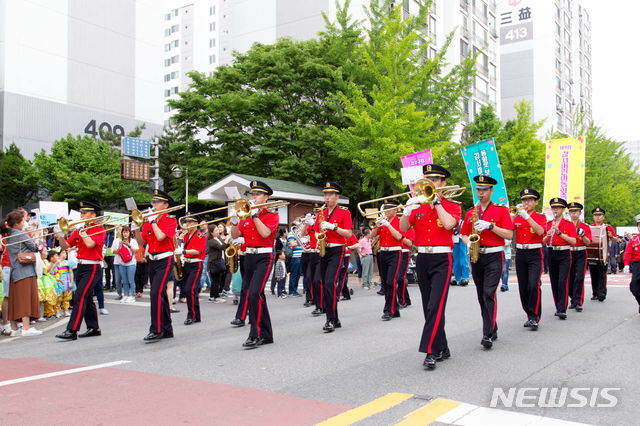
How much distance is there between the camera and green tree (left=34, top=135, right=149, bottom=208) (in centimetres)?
3578

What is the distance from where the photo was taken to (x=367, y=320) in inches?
413

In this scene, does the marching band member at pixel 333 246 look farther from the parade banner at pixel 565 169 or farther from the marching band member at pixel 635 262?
the parade banner at pixel 565 169

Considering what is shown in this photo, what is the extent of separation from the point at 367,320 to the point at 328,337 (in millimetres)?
1995

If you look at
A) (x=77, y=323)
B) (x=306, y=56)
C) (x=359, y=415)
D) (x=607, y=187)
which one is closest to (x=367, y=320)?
(x=77, y=323)

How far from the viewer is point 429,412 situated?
188 inches

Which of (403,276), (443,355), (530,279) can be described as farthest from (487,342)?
(403,276)

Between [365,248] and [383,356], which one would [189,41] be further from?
[383,356]

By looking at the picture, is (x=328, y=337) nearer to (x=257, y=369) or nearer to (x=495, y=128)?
(x=257, y=369)

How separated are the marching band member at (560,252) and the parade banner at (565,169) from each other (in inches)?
369

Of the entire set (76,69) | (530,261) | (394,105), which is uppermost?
(76,69)

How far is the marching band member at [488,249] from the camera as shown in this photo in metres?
7.55

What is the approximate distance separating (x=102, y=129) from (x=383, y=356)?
46.2m

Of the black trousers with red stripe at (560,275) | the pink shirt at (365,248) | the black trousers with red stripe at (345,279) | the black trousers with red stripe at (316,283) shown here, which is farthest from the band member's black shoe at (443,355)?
the pink shirt at (365,248)

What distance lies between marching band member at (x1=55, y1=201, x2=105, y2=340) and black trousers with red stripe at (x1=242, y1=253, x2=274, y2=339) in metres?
2.55
